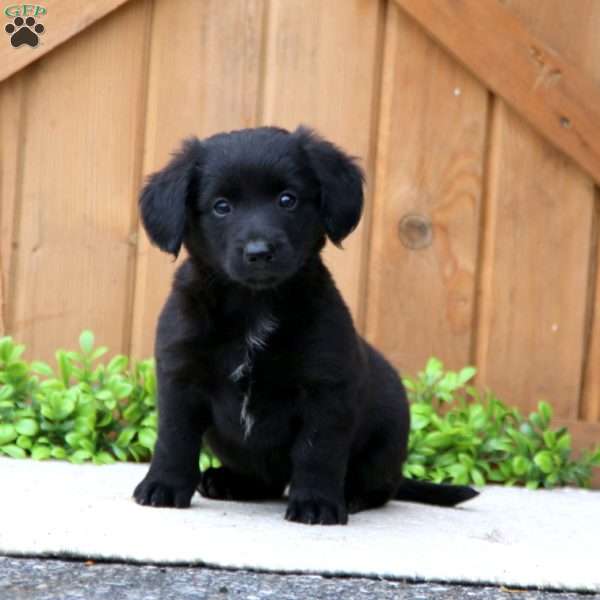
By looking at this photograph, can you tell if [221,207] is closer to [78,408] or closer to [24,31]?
[78,408]

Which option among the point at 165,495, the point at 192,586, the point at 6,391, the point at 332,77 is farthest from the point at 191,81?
the point at 192,586

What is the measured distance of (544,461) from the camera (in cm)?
492

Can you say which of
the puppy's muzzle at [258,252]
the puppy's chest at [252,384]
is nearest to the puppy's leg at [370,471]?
the puppy's chest at [252,384]

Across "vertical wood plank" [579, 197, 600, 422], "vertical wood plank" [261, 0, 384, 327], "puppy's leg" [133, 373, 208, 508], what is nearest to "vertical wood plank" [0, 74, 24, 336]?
"vertical wood plank" [261, 0, 384, 327]

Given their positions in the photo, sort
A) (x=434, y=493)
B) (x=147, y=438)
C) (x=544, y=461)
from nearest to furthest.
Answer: (x=434, y=493) → (x=147, y=438) → (x=544, y=461)

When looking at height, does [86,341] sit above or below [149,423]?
above

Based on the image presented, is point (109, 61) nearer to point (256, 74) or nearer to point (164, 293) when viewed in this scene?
point (256, 74)

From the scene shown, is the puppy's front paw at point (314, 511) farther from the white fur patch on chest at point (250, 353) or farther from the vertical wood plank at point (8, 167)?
the vertical wood plank at point (8, 167)

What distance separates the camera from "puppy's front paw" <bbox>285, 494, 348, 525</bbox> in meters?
3.52

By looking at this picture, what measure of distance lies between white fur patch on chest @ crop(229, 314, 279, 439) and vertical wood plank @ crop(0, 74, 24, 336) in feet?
6.05

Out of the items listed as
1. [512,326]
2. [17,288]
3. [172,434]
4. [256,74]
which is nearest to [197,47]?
[256,74]

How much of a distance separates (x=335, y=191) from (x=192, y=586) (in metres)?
1.24

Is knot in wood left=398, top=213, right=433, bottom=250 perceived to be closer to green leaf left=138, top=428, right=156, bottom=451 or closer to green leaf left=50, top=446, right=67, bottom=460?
green leaf left=138, top=428, right=156, bottom=451

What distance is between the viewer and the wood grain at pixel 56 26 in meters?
5.07
